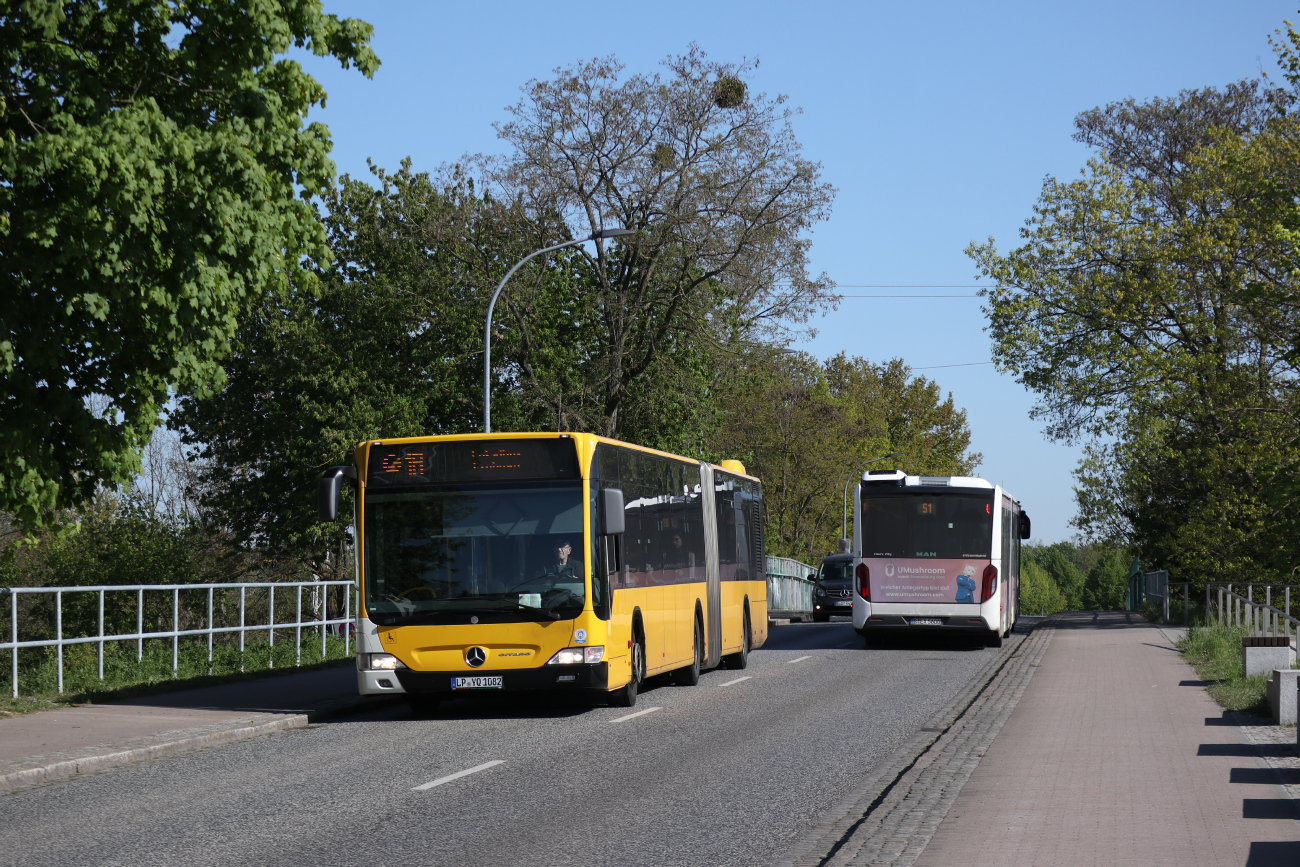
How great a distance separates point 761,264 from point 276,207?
925 inches

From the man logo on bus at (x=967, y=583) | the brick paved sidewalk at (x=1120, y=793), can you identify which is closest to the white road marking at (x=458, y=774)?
the brick paved sidewalk at (x=1120, y=793)

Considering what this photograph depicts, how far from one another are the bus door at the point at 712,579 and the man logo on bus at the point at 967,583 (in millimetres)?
5946

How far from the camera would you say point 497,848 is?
7.88 metres

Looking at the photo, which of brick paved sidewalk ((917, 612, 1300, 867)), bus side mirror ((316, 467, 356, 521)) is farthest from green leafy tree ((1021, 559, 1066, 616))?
bus side mirror ((316, 467, 356, 521))

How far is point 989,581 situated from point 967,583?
14.7 inches

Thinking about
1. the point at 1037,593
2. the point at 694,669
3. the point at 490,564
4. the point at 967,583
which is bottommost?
the point at 1037,593

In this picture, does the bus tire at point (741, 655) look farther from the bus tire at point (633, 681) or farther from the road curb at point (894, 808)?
the road curb at point (894, 808)

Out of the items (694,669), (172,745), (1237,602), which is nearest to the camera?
(172,745)

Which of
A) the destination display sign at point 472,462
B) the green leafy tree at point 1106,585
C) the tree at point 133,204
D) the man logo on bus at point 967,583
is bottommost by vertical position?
the green leafy tree at point 1106,585

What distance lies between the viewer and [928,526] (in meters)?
25.4

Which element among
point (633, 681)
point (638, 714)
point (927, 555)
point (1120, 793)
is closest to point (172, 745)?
point (638, 714)

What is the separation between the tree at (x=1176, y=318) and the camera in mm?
33594

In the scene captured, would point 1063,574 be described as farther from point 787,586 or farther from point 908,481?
point 908,481

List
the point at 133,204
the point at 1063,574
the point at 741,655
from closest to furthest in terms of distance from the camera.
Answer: the point at 133,204, the point at 741,655, the point at 1063,574
